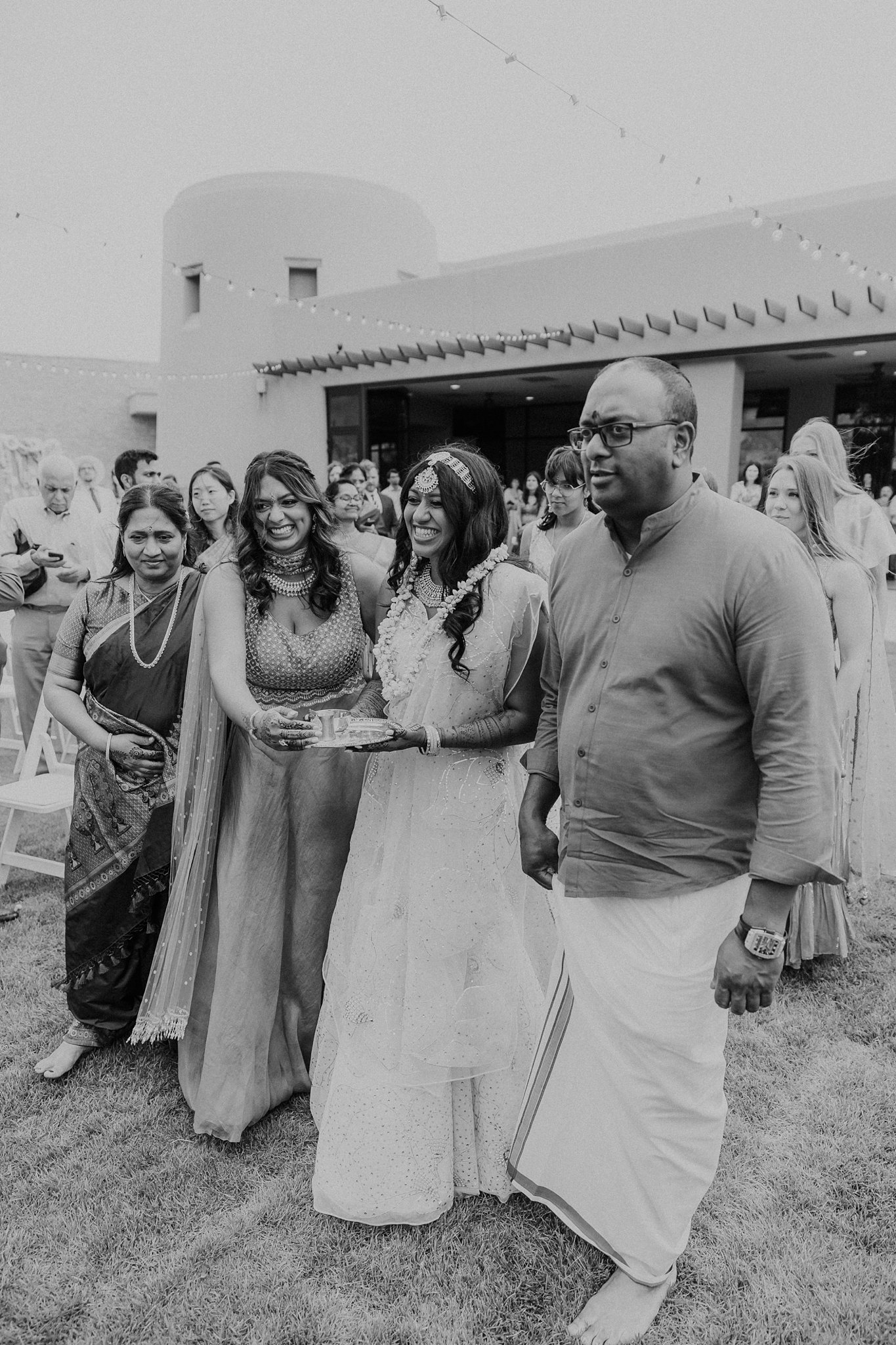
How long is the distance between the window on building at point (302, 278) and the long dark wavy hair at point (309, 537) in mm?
18431

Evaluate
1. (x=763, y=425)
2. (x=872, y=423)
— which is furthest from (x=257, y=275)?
(x=872, y=423)

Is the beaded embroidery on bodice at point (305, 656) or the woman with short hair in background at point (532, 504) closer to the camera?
the beaded embroidery on bodice at point (305, 656)

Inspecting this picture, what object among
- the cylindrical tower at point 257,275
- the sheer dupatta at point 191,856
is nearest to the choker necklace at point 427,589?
the sheer dupatta at point 191,856

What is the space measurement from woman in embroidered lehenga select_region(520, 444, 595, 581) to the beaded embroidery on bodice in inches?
82.2

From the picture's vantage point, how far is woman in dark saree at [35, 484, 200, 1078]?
2.99 meters

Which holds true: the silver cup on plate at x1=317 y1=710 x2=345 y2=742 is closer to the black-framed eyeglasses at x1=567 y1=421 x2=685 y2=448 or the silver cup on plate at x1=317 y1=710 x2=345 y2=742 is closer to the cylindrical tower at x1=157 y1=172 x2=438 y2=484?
the black-framed eyeglasses at x1=567 y1=421 x2=685 y2=448

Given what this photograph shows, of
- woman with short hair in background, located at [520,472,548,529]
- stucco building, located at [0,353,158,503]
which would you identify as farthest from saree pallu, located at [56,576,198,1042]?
stucco building, located at [0,353,158,503]

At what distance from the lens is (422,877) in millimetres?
2389

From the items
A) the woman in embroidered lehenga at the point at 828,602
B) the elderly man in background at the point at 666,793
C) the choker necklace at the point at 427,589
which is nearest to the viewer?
the elderly man in background at the point at 666,793

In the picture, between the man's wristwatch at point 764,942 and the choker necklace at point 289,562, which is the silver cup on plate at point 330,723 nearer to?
the choker necklace at point 289,562

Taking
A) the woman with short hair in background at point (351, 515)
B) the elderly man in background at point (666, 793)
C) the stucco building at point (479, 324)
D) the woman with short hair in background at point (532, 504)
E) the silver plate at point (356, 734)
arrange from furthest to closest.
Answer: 1. the woman with short hair in background at point (532, 504)
2. the stucco building at point (479, 324)
3. the woman with short hair in background at point (351, 515)
4. the silver plate at point (356, 734)
5. the elderly man in background at point (666, 793)

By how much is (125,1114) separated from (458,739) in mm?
1577

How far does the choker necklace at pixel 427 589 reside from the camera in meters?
2.48

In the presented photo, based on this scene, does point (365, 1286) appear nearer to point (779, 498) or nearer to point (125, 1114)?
point (125, 1114)
